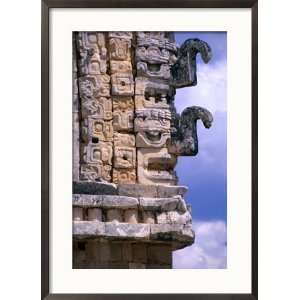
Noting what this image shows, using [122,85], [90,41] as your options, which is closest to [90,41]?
[90,41]

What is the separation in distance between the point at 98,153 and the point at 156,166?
25cm

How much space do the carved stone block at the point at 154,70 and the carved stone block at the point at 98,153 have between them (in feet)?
1.09

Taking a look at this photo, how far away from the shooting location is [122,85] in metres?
2.41

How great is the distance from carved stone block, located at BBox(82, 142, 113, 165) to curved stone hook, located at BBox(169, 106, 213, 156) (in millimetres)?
255

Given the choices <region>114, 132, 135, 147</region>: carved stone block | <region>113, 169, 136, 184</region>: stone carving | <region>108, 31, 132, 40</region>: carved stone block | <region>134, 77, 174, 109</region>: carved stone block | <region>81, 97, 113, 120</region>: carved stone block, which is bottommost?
<region>113, 169, 136, 184</region>: stone carving

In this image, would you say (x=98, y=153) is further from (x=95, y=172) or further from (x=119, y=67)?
(x=119, y=67)

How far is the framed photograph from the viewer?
234 cm

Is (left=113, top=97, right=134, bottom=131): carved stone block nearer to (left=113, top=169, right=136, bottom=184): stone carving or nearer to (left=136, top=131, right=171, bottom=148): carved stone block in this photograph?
(left=136, top=131, right=171, bottom=148): carved stone block

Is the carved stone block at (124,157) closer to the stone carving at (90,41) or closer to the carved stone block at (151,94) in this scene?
the carved stone block at (151,94)

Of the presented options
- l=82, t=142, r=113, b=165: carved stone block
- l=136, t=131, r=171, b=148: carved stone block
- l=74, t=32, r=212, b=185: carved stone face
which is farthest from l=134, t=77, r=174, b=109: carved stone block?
l=82, t=142, r=113, b=165: carved stone block
